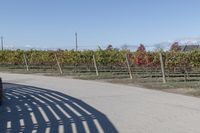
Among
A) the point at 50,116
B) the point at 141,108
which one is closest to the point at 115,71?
the point at 141,108

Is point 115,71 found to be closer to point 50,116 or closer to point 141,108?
point 141,108

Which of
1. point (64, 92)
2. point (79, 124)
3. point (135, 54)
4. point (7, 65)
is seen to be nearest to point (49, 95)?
point (64, 92)

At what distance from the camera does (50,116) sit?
1137 centimetres

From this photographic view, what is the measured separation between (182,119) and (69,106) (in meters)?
3.66

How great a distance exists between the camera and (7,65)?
4125cm

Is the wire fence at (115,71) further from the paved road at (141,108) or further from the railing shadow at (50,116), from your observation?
the railing shadow at (50,116)

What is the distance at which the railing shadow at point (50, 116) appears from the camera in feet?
31.4

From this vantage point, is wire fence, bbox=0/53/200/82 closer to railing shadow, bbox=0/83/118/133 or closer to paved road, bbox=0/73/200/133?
paved road, bbox=0/73/200/133

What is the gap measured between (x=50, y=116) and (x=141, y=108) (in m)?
2.70

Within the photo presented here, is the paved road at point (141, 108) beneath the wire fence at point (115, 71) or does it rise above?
beneath

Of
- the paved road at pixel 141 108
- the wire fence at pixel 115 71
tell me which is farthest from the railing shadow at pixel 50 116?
the wire fence at pixel 115 71

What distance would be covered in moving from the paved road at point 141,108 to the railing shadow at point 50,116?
10.2 inches

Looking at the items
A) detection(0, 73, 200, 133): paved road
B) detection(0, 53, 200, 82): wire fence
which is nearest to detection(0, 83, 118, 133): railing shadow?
detection(0, 73, 200, 133): paved road

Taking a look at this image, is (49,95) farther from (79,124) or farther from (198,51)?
(198,51)
